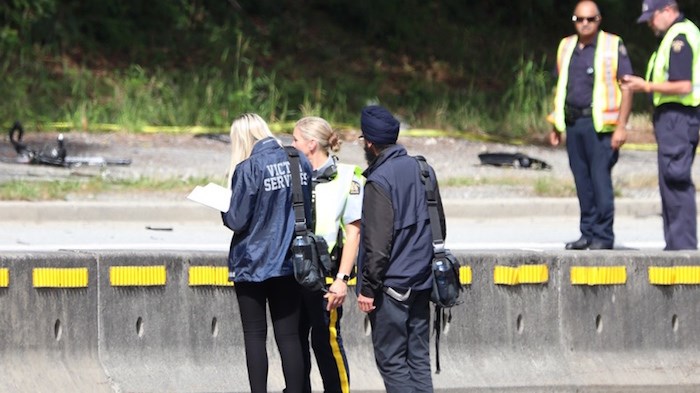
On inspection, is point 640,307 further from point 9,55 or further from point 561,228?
point 9,55

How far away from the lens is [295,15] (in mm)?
24719

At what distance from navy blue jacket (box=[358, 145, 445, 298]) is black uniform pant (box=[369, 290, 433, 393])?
3.9 inches

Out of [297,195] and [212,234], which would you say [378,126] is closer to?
[297,195]

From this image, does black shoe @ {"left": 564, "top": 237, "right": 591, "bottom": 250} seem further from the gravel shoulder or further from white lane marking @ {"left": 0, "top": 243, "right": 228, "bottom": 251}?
the gravel shoulder

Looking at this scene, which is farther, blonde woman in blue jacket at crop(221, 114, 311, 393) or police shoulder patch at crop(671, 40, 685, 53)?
police shoulder patch at crop(671, 40, 685, 53)

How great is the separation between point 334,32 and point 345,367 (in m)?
16.7

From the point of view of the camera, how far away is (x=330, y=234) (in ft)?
25.8

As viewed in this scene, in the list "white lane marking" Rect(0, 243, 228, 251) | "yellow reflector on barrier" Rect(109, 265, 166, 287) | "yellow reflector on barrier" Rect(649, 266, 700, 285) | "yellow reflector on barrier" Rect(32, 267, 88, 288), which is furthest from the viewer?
"white lane marking" Rect(0, 243, 228, 251)

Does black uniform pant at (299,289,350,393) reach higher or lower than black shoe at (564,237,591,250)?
lower

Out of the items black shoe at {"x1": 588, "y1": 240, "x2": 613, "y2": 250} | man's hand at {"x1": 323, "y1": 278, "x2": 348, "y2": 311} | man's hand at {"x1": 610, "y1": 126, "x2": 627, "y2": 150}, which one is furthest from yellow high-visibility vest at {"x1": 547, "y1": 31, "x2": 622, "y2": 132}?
man's hand at {"x1": 323, "y1": 278, "x2": 348, "y2": 311}

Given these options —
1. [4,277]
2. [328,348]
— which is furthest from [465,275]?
[4,277]

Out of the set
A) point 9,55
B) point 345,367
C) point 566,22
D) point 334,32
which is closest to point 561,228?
point 345,367

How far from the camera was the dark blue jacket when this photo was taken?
7703 millimetres

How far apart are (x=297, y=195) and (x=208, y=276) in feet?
3.51
